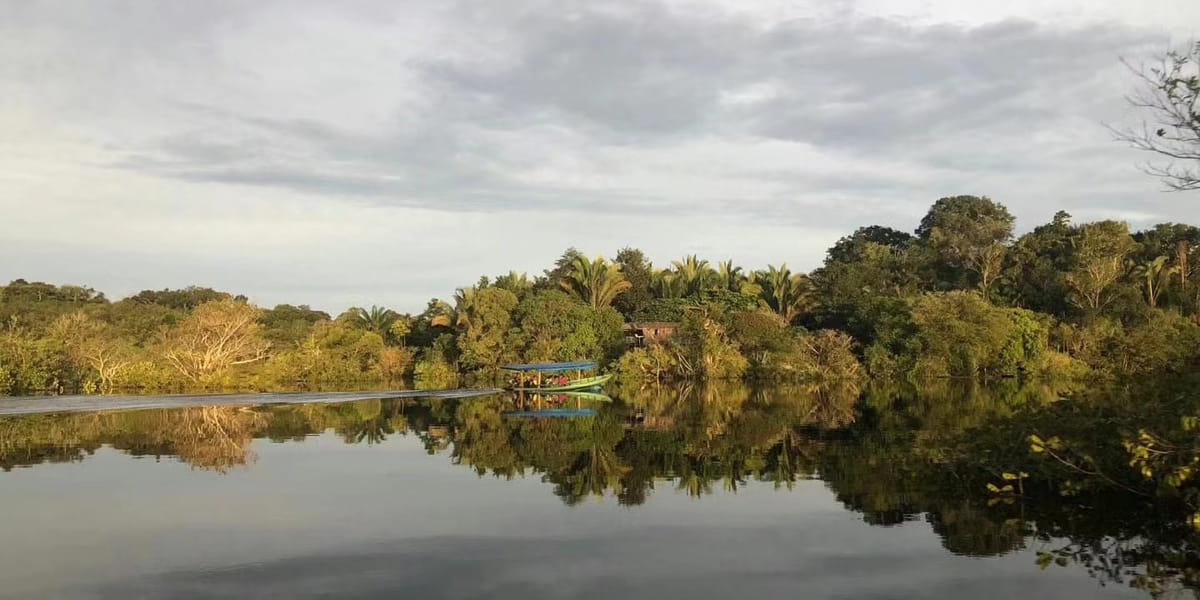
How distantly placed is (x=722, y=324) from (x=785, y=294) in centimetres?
1041

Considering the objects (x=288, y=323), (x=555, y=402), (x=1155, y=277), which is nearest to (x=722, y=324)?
(x=555, y=402)

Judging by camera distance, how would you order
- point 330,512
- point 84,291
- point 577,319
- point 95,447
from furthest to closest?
point 84,291
point 577,319
point 95,447
point 330,512

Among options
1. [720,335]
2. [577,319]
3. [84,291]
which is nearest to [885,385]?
[720,335]

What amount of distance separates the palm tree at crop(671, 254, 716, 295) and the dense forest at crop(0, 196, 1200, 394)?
20cm

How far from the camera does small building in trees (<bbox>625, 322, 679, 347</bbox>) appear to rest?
50906mm

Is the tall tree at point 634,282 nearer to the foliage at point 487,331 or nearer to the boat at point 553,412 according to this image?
the foliage at point 487,331

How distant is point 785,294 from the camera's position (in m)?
56.6

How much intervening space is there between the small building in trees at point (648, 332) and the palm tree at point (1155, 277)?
86.9 feet

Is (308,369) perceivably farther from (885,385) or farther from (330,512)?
(330,512)

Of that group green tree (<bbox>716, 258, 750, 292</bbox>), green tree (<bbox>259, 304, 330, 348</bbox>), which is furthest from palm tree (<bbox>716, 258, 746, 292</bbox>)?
green tree (<bbox>259, 304, 330, 348</bbox>)

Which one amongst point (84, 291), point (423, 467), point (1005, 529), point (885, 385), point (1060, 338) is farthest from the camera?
point (84, 291)

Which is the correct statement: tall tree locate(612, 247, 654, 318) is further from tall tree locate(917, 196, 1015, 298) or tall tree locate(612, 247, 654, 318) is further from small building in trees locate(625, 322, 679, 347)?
tall tree locate(917, 196, 1015, 298)

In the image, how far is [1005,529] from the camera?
9.80 metres

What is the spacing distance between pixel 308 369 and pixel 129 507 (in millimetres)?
40529
